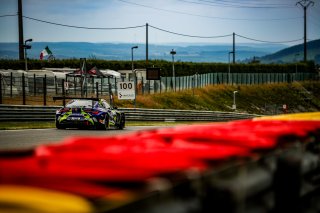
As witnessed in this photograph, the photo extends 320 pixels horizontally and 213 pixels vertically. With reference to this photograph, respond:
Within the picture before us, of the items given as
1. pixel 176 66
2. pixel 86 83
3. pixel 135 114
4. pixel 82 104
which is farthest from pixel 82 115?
pixel 176 66

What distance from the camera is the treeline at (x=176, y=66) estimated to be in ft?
208

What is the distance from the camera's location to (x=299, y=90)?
317 ft

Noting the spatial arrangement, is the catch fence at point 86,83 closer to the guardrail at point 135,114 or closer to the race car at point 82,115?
the guardrail at point 135,114

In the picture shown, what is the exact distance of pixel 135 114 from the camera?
3816 centimetres

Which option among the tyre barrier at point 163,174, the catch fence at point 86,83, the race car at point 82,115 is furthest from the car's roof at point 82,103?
the tyre barrier at point 163,174

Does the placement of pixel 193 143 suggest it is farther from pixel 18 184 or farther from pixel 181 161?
pixel 18 184

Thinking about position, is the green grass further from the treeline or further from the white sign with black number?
the white sign with black number

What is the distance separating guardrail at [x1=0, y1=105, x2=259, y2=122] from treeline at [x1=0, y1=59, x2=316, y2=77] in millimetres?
20342

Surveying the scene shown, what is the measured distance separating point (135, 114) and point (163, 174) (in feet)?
117

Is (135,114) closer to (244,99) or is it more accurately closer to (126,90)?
(126,90)

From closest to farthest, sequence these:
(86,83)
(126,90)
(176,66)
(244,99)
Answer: (86,83)
(126,90)
(244,99)
(176,66)

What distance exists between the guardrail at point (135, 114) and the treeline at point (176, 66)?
801 inches

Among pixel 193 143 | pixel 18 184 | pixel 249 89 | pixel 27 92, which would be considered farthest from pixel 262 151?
pixel 249 89

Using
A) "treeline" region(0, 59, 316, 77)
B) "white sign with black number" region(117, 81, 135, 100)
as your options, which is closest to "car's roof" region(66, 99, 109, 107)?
"white sign with black number" region(117, 81, 135, 100)
